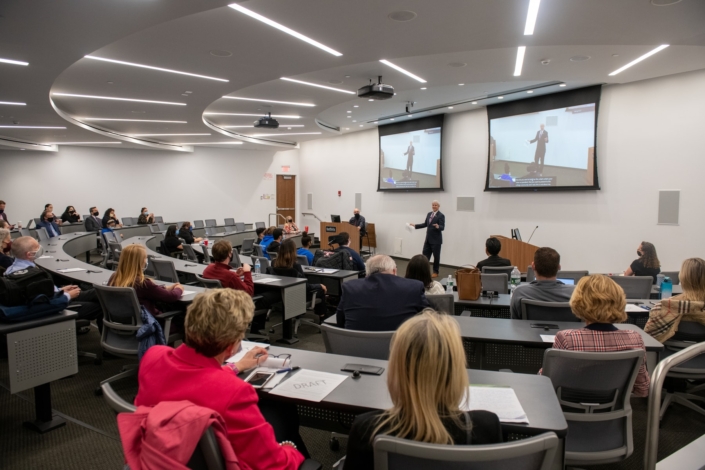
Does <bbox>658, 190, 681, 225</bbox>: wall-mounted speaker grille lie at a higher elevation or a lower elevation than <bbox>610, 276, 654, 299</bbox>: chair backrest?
higher

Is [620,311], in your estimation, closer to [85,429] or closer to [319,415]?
[319,415]

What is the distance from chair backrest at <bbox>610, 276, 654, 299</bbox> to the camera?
14.3 feet

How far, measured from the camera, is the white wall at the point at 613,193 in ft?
23.7

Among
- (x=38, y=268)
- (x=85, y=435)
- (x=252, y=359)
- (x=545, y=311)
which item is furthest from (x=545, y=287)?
(x=38, y=268)

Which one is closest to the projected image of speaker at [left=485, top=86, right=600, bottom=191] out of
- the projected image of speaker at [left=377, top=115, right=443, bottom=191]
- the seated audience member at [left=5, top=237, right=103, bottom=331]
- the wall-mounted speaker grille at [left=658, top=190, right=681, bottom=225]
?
the wall-mounted speaker grille at [left=658, top=190, right=681, bottom=225]

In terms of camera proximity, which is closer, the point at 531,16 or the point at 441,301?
the point at 441,301

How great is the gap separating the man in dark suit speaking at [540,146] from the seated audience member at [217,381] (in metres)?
8.72

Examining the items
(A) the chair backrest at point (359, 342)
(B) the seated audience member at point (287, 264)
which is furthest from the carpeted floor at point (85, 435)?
(B) the seated audience member at point (287, 264)

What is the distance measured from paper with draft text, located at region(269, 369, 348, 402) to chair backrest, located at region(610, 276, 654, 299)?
3536 mm

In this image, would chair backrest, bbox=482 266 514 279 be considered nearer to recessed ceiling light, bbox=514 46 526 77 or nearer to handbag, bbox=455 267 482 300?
handbag, bbox=455 267 482 300

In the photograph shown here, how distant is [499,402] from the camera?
5.86 feet

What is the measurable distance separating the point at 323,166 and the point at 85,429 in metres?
13.4

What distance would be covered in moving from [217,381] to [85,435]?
2.35 m

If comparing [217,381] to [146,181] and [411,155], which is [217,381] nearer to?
[411,155]
